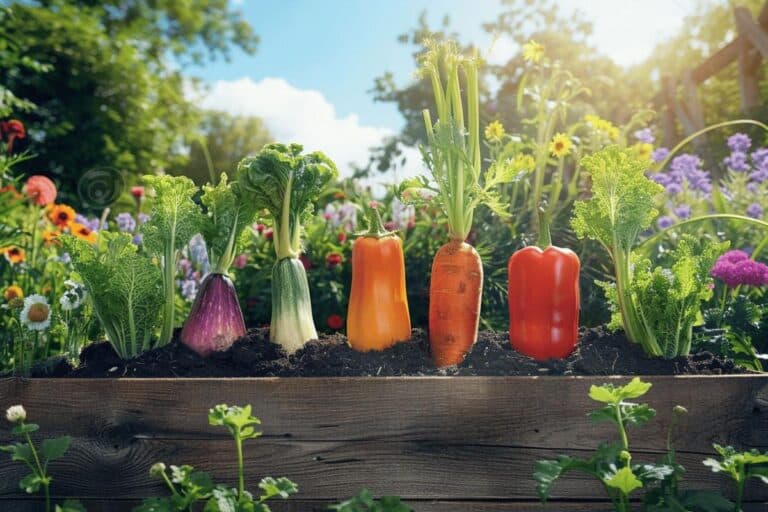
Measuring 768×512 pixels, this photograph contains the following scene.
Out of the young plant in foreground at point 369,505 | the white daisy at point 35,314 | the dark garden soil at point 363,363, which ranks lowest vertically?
the young plant in foreground at point 369,505

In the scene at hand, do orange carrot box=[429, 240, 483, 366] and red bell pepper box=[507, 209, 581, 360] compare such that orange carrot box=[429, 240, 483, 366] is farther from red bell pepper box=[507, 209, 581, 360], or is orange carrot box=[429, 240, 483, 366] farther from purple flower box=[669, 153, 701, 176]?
purple flower box=[669, 153, 701, 176]

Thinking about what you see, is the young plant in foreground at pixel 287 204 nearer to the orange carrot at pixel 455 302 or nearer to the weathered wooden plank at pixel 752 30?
the orange carrot at pixel 455 302

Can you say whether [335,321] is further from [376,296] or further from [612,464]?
[612,464]

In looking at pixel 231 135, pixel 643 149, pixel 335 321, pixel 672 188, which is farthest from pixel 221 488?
pixel 231 135

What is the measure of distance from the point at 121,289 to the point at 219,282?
0.28 metres

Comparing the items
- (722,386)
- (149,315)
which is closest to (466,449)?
(722,386)

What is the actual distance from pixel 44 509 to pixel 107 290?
0.60 m

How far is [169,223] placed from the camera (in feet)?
6.72

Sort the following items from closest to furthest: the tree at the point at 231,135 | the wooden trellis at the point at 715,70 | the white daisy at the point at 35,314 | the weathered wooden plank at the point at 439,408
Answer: the weathered wooden plank at the point at 439,408 < the white daisy at the point at 35,314 < the wooden trellis at the point at 715,70 < the tree at the point at 231,135

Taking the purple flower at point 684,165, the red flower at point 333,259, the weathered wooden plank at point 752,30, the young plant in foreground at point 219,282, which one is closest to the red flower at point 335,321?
the red flower at point 333,259

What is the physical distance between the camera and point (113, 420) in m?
1.76

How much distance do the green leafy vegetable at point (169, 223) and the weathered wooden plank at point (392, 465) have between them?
502 millimetres

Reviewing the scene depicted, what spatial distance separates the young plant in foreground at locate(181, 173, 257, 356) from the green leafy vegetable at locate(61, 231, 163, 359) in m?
0.13

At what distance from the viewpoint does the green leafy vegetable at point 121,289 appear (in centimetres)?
195
